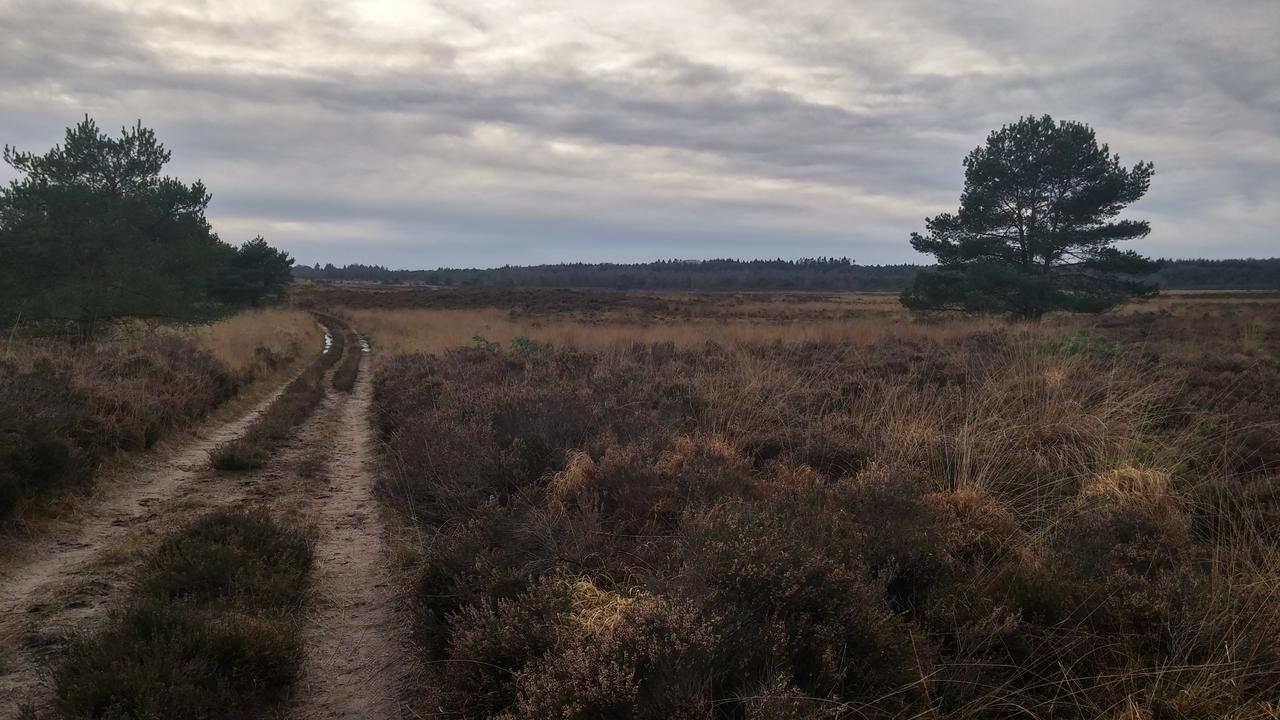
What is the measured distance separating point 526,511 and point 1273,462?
19.5 ft

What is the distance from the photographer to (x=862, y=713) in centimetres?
288

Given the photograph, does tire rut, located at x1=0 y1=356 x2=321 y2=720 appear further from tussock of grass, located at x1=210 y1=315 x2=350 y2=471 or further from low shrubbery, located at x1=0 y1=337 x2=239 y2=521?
low shrubbery, located at x1=0 y1=337 x2=239 y2=521

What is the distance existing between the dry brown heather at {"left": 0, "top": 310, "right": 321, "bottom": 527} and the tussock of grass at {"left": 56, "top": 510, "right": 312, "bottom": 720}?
2.59 m

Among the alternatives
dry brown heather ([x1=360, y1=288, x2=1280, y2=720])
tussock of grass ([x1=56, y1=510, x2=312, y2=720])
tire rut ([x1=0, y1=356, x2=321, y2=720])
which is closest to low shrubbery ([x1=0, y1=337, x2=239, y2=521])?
tire rut ([x1=0, y1=356, x2=321, y2=720])

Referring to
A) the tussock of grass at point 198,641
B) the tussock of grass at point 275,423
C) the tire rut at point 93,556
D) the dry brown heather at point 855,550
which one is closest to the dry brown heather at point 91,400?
the tire rut at point 93,556

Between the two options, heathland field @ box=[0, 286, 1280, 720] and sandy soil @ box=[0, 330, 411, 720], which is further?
sandy soil @ box=[0, 330, 411, 720]

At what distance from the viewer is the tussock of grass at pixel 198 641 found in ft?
10.9

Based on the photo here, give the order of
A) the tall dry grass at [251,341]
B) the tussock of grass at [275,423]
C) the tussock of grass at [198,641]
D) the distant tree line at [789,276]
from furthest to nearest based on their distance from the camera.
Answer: the distant tree line at [789,276] → the tall dry grass at [251,341] → the tussock of grass at [275,423] → the tussock of grass at [198,641]

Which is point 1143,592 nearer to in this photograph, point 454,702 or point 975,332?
point 454,702

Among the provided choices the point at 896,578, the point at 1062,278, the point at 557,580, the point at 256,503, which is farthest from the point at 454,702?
the point at 1062,278

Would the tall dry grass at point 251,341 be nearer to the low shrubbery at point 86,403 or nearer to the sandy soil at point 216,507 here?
the low shrubbery at point 86,403

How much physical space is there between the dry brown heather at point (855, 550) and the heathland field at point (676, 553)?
2 centimetres

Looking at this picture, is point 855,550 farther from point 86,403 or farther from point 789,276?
point 789,276

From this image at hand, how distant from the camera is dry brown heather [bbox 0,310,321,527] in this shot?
686 cm
